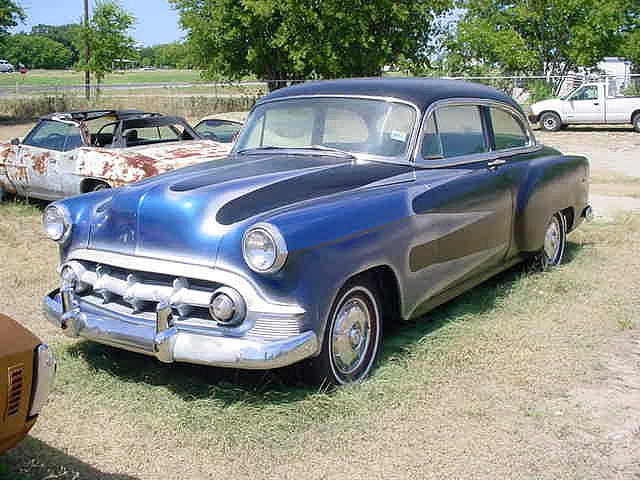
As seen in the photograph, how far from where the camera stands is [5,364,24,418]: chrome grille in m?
2.84

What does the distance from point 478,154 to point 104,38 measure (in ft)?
105

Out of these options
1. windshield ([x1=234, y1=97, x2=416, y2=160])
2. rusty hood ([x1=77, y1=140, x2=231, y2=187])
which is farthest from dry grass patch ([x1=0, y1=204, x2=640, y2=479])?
rusty hood ([x1=77, y1=140, x2=231, y2=187])

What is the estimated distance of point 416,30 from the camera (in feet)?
97.2

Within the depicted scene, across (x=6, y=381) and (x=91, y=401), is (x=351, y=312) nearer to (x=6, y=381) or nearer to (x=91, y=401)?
(x=91, y=401)

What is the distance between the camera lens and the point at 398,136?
17.0ft

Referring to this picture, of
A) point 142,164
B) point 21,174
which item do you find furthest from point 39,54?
point 142,164

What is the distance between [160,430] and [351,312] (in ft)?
3.99

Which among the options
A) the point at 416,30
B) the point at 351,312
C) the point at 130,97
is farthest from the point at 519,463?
the point at 130,97

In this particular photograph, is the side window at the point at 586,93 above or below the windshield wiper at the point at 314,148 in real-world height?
above

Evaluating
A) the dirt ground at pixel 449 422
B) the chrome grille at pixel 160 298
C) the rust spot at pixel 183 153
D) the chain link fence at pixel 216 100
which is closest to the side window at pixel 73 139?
the rust spot at pixel 183 153

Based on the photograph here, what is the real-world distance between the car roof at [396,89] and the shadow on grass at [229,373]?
5.18 feet

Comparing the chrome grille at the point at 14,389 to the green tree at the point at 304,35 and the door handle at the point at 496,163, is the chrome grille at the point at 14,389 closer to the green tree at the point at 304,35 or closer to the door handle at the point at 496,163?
the door handle at the point at 496,163

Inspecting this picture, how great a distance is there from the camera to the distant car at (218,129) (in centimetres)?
1127

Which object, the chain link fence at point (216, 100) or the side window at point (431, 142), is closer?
the side window at point (431, 142)
